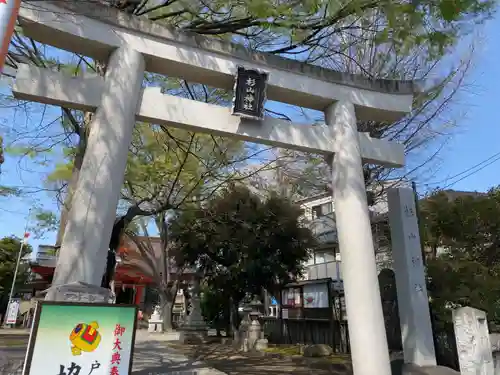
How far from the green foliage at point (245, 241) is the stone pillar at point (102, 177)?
897 cm

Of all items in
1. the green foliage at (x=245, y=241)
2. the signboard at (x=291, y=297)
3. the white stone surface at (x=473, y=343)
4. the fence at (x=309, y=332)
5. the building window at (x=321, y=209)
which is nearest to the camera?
the white stone surface at (x=473, y=343)

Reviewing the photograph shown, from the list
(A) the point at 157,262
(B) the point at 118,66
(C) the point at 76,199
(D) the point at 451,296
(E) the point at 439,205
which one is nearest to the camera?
(C) the point at 76,199

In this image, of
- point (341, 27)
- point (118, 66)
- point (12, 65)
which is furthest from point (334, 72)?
point (12, 65)

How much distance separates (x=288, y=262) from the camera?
1458cm

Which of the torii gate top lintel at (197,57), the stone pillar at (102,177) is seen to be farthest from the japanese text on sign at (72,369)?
the torii gate top lintel at (197,57)

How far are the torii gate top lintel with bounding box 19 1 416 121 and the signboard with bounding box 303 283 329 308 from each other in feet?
25.3

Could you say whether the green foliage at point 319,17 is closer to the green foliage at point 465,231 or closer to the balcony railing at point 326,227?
the green foliage at point 465,231

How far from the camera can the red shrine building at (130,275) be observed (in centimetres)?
2249

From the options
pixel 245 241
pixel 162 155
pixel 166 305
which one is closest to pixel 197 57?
pixel 162 155

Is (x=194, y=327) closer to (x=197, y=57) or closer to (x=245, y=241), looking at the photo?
(x=245, y=241)

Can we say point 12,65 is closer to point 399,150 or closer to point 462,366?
point 399,150

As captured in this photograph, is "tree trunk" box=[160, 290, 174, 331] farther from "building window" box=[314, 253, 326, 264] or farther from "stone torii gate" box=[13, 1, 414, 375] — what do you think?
"stone torii gate" box=[13, 1, 414, 375]

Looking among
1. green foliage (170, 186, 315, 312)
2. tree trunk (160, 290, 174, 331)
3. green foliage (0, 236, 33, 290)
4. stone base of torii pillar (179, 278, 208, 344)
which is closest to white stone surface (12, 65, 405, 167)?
green foliage (170, 186, 315, 312)

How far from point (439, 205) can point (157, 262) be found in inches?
639
